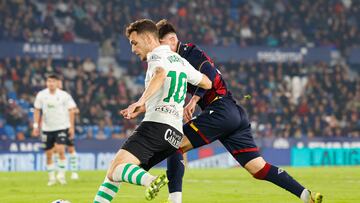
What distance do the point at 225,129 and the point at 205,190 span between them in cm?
577

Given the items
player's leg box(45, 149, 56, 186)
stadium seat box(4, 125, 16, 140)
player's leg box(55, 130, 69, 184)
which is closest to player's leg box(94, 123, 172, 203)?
player's leg box(45, 149, 56, 186)

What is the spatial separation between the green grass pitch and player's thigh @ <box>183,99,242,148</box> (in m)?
2.87

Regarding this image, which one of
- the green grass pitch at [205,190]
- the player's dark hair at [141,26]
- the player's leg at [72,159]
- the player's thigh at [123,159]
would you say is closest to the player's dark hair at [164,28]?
the player's dark hair at [141,26]

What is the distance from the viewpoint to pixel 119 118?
3366cm

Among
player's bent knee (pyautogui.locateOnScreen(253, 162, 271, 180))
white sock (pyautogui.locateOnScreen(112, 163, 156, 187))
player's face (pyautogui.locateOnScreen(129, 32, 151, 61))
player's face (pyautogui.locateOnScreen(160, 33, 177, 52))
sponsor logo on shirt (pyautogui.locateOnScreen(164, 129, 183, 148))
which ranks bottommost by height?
player's bent knee (pyautogui.locateOnScreen(253, 162, 271, 180))

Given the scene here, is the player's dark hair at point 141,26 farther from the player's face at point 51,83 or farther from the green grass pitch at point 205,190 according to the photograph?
the player's face at point 51,83

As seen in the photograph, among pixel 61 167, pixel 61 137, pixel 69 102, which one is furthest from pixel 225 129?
pixel 69 102

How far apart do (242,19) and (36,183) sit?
926 inches

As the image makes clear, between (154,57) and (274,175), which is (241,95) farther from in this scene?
(154,57)

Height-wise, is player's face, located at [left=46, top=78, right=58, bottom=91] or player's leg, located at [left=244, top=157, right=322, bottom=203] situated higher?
player's face, located at [left=46, top=78, right=58, bottom=91]

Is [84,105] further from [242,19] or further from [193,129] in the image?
[193,129]

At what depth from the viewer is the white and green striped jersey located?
920 cm

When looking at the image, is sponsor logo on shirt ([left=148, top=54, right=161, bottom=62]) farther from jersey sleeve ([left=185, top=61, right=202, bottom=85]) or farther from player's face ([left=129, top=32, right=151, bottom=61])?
jersey sleeve ([left=185, top=61, right=202, bottom=85])

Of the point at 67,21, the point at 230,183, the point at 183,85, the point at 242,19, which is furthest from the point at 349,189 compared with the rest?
the point at 242,19
